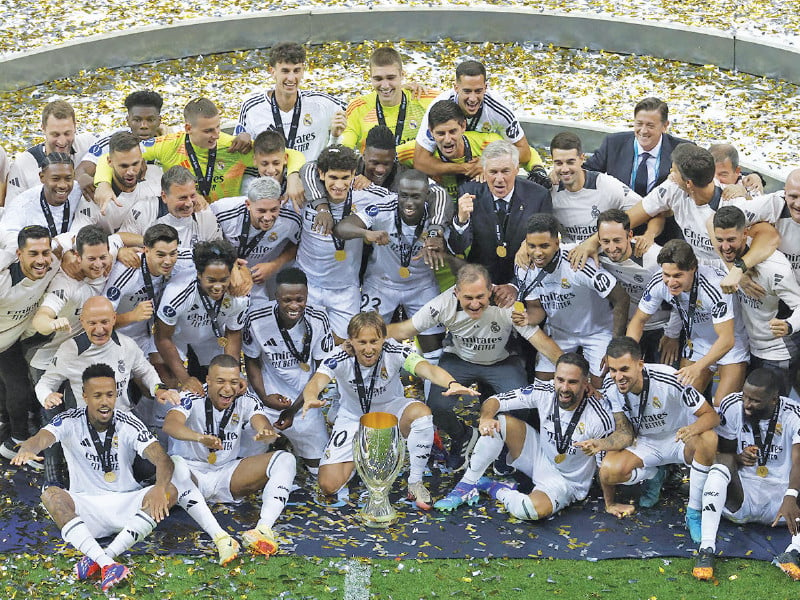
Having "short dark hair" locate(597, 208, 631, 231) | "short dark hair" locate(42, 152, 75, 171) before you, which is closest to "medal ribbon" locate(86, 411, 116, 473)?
"short dark hair" locate(42, 152, 75, 171)

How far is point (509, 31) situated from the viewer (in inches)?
575

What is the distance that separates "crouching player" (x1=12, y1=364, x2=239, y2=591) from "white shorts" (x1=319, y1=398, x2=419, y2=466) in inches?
35.8

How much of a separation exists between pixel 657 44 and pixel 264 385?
676 centimetres

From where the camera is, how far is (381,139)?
923cm

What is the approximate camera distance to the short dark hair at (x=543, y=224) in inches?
345

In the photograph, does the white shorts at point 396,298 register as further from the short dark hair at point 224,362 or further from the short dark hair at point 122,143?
the short dark hair at point 122,143

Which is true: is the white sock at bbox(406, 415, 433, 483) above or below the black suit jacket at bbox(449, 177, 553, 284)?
below

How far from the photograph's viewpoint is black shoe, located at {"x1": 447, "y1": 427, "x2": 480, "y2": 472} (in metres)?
8.91

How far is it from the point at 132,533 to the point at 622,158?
4141 mm

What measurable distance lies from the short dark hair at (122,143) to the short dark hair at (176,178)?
0.96 ft

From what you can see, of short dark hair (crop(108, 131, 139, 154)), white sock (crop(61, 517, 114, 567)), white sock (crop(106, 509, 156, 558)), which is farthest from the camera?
short dark hair (crop(108, 131, 139, 154))

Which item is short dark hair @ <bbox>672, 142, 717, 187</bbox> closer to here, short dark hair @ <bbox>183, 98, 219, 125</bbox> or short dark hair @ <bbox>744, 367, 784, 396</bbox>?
short dark hair @ <bbox>744, 367, 784, 396</bbox>

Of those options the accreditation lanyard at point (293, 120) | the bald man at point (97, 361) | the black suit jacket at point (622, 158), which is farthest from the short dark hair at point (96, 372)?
the black suit jacket at point (622, 158)

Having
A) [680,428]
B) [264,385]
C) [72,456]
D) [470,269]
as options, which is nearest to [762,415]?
[680,428]
